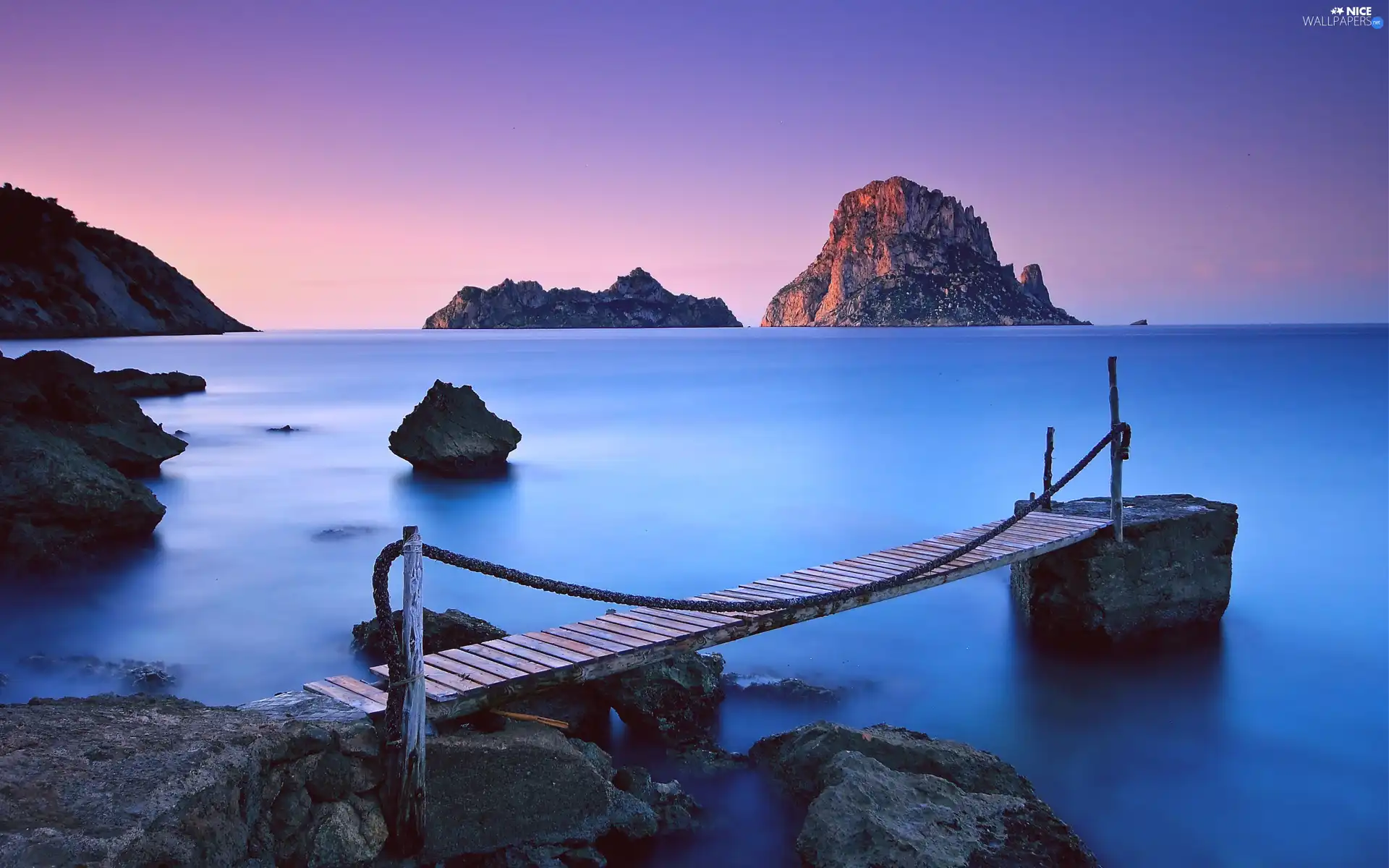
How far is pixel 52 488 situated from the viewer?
9.88 m

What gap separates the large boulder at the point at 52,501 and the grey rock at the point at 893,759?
8.26 metres

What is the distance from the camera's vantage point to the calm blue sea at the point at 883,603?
251 inches

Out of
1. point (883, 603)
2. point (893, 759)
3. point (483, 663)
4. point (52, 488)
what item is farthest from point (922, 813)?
point (52, 488)

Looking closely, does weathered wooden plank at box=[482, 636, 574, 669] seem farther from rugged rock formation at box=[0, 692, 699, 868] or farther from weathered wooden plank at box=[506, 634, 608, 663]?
rugged rock formation at box=[0, 692, 699, 868]

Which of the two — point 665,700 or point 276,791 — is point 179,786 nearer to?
point 276,791

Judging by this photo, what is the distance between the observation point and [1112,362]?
28.9 ft

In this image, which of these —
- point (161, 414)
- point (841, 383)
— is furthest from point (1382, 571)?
point (841, 383)

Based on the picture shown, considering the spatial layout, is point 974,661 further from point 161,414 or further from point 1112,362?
point 161,414

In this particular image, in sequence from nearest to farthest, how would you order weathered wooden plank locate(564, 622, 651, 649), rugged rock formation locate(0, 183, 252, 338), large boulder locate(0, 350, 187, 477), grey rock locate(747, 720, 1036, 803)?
grey rock locate(747, 720, 1036, 803) → weathered wooden plank locate(564, 622, 651, 649) → large boulder locate(0, 350, 187, 477) → rugged rock formation locate(0, 183, 252, 338)

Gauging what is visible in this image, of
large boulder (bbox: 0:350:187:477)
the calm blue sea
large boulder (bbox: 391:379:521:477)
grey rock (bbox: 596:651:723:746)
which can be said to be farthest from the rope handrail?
large boulder (bbox: 391:379:521:477)

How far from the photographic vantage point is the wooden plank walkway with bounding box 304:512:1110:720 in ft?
15.9

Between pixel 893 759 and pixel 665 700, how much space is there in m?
1.70

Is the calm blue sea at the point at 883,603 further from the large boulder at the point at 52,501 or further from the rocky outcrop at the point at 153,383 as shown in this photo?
the rocky outcrop at the point at 153,383

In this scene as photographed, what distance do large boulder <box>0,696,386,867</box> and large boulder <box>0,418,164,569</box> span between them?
6.41 meters
